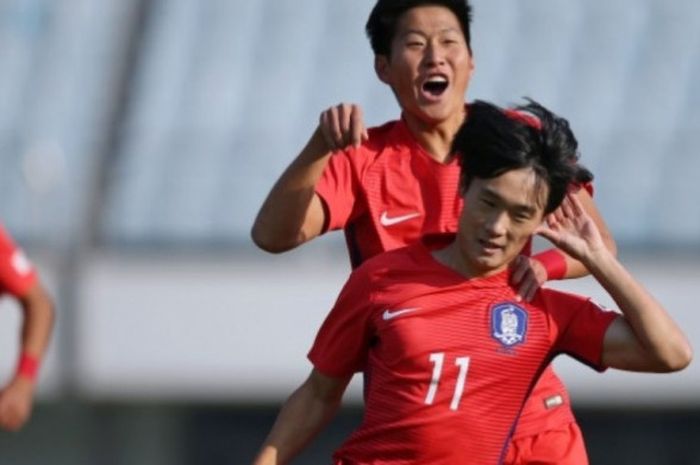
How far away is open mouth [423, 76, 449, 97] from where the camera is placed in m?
4.68

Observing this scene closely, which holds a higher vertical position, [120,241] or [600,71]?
[600,71]

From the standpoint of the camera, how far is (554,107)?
12195 millimetres

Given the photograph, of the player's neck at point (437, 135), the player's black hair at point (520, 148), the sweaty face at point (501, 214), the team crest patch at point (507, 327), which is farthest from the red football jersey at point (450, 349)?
the player's neck at point (437, 135)

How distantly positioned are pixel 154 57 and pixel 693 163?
138 inches

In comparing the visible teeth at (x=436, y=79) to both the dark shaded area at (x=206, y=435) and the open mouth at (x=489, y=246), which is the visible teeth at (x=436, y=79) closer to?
the open mouth at (x=489, y=246)

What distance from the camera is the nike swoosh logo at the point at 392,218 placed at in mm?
4695

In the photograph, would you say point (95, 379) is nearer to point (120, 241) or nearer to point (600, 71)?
point (120, 241)

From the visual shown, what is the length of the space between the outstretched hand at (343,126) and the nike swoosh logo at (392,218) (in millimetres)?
395

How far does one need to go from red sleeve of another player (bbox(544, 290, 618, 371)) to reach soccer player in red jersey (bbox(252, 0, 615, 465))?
217 mm

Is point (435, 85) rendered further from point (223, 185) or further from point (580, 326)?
point (223, 185)

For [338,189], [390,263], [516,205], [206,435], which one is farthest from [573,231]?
[206,435]

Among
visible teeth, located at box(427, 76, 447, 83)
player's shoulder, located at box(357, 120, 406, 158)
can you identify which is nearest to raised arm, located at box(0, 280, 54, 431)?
player's shoulder, located at box(357, 120, 406, 158)

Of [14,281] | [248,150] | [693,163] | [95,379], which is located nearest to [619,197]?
[693,163]

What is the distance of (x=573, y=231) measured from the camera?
14.0 feet
